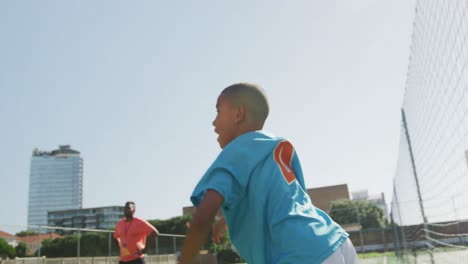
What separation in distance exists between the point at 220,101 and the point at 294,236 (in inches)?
25.6

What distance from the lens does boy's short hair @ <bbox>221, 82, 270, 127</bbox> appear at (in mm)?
1831

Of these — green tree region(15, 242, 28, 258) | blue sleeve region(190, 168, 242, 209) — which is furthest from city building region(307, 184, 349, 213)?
blue sleeve region(190, 168, 242, 209)

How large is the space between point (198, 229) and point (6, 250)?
12.8 meters

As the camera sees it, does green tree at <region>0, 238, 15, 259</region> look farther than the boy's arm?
Yes

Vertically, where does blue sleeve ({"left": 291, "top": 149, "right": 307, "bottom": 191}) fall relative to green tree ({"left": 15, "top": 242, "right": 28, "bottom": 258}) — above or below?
above

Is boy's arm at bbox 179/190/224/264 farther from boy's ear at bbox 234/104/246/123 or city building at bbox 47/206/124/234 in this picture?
city building at bbox 47/206/124/234

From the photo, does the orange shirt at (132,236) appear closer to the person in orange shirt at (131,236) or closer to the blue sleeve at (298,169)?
the person in orange shirt at (131,236)

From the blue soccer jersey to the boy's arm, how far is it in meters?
0.06

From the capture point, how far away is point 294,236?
153 centimetres

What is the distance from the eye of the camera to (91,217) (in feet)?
504

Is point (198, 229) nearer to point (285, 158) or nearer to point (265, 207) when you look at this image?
Answer: point (265, 207)

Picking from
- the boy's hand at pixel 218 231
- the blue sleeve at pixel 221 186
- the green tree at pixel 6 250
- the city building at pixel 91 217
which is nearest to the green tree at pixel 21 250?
the green tree at pixel 6 250

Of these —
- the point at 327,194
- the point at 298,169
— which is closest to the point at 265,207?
the point at 298,169

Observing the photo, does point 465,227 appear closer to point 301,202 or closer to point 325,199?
point 301,202
